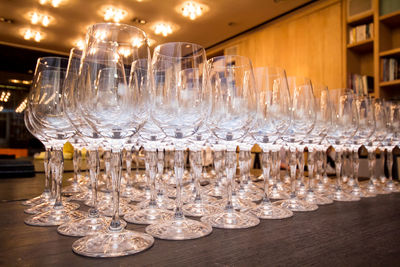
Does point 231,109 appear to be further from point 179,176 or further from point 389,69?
point 389,69

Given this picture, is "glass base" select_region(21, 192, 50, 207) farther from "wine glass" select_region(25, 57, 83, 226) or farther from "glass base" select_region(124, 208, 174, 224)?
"glass base" select_region(124, 208, 174, 224)

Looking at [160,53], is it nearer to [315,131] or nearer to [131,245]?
[131,245]

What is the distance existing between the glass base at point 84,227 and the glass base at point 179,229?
65 mm

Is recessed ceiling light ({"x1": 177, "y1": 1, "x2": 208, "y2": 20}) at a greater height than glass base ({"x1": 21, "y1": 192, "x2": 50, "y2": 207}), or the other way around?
recessed ceiling light ({"x1": 177, "y1": 1, "x2": 208, "y2": 20})

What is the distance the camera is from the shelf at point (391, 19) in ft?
11.3

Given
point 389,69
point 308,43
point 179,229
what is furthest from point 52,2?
point 179,229

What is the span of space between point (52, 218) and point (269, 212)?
514 mm

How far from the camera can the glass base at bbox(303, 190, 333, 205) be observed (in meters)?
0.98

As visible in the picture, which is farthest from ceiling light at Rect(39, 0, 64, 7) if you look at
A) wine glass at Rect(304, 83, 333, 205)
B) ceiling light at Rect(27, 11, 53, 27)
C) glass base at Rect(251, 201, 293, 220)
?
glass base at Rect(251, 201, 293, 220)

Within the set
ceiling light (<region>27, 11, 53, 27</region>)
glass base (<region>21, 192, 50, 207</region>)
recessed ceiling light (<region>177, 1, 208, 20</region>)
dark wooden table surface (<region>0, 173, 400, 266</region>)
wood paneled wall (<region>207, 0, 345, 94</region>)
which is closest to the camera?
dark wooden table surface (<region>0, 173, 400, 266</region>)

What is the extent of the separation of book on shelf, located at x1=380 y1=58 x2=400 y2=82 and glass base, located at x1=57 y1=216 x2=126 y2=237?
3856 millimetres

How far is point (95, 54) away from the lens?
0.55 m

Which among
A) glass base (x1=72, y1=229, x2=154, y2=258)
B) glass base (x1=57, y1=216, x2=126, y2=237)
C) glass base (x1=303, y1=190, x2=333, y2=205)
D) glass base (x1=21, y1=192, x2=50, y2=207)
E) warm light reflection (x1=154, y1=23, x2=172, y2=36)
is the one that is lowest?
glass base (x1=303, y1=190, x2=333, y2=205)

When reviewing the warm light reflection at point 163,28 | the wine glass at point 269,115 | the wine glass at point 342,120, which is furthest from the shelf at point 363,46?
the wine glass at point 269,115
